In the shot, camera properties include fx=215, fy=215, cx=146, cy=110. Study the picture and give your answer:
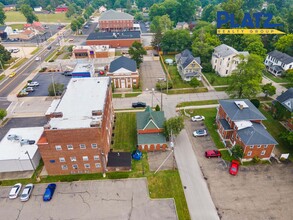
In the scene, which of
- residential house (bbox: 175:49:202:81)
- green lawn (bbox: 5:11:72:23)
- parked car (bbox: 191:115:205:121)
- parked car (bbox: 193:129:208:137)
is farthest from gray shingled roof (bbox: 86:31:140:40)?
green lawn (bbox: 5:11:72:23)

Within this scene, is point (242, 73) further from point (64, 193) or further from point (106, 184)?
point (64, 193)

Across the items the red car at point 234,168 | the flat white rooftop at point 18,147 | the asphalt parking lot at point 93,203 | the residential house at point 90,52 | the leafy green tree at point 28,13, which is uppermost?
the leafy green tree at point 28,13

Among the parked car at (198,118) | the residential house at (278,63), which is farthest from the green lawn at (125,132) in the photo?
the residential house at (278,63)

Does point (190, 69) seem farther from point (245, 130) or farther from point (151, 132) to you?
point (245, 130)

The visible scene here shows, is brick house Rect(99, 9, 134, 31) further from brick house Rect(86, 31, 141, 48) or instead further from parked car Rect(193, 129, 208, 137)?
parked car Rect(193, 129, 208, 137)

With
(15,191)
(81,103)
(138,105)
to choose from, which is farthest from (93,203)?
(138,105)

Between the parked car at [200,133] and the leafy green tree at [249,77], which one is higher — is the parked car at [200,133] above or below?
below

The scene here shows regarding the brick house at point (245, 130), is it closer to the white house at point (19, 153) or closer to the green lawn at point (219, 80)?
the green lawn at point (219, 80)
